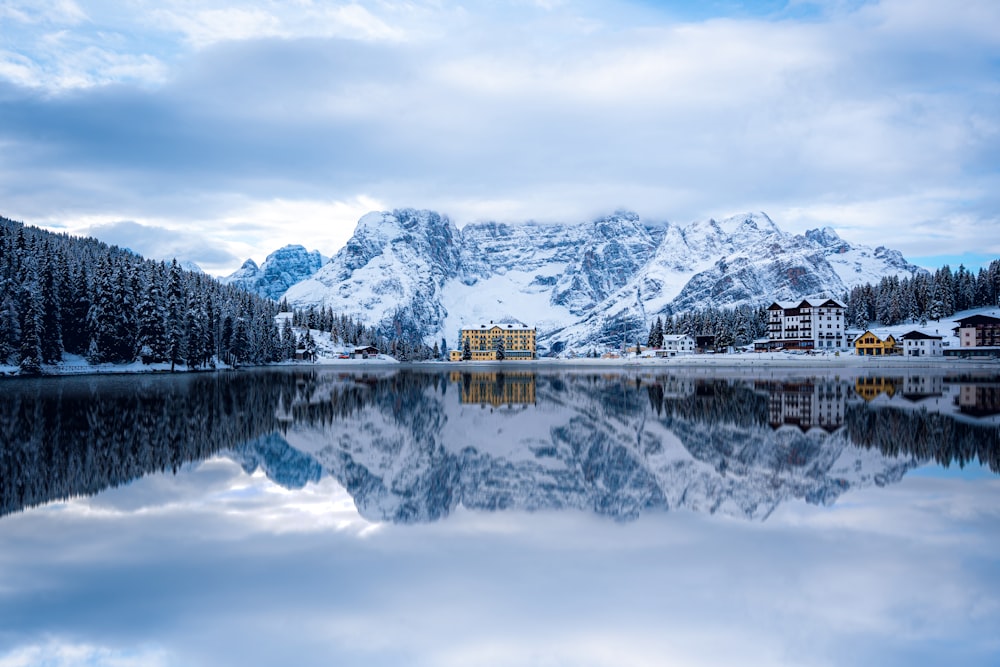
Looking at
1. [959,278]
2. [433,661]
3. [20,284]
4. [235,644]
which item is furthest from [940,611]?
[959,278]

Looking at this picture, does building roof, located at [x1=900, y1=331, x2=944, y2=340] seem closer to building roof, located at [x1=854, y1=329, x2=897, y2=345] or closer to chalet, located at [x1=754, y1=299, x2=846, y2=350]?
building roof, located at [x1=854, y1=329, x2=897, y2=345]

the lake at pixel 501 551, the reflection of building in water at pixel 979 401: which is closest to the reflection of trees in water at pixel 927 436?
the lake at pixel 501 551

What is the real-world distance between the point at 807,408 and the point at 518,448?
65.5 ft

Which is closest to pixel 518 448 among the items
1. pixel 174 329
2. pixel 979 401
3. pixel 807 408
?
pixel 807 408

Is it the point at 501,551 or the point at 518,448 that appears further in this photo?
the point at 518,448

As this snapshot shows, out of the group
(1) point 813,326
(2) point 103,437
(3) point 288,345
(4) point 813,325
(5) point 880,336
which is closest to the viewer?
(2) point 103,437

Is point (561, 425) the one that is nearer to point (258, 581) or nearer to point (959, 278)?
point (258, 581)

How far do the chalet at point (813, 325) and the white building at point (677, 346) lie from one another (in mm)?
23923

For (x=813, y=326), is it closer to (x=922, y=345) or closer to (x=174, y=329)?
(x=922, y=345)

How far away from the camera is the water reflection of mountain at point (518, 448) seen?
16.3 m

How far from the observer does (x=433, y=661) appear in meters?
8.20

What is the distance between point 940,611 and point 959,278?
208 meters

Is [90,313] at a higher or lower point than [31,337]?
higher

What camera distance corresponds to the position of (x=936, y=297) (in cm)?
17562
